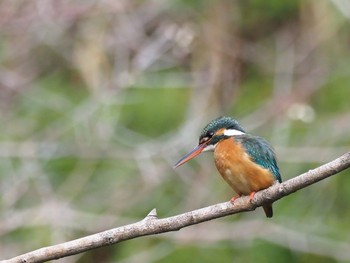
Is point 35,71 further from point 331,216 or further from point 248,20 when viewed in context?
point 331,216

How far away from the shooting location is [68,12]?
729 cm

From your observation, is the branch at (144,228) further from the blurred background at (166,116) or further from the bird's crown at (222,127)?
the blurred background at (166,116)

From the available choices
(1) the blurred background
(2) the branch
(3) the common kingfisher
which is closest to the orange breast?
(3) the common kingfisher

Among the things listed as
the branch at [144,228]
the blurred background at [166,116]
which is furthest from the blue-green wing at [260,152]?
the blurred background at [166,116]

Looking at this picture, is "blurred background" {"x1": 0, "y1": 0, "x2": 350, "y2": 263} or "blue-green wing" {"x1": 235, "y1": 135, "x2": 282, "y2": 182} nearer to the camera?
"blue-green wing" {"x1": 235, "y1": 135, "x2": 282, "y2": 182}

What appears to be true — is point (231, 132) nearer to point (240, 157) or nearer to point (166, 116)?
point (240, 157)

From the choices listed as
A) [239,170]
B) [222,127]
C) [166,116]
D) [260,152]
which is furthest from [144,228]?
[166,116]

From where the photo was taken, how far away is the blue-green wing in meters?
3.79

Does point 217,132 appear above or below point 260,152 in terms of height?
above

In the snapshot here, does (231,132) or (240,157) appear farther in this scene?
(231,132)

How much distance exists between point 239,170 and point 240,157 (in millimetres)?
64

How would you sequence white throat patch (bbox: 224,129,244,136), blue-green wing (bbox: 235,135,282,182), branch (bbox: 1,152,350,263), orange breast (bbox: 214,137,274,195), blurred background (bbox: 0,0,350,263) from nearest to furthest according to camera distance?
branch (bbox: 1,152,350,263), orange breast (bbox: 214,137,274,195), blue-green wing (bbox: 235,135,282,182), white throat patch (bbox: 224,129,244,136), blurred background (bbox: 0,0,350,263)

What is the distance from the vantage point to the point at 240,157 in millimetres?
3818

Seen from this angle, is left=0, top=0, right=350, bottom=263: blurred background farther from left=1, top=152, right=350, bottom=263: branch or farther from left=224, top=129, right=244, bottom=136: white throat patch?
left=1, top=152, right=350, bottom=263: branch
